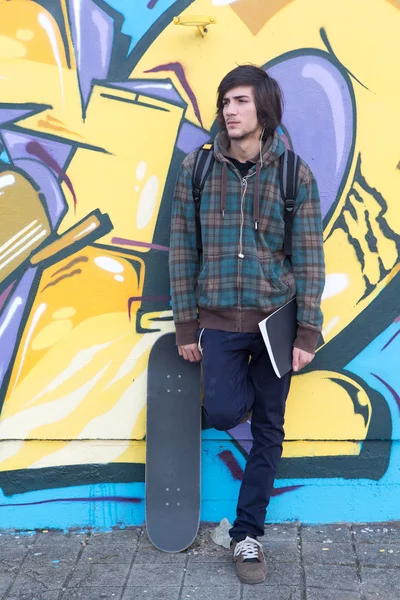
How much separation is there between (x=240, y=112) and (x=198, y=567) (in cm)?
198

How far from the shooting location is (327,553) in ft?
11.3

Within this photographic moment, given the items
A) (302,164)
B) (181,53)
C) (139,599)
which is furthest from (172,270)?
(139,599)

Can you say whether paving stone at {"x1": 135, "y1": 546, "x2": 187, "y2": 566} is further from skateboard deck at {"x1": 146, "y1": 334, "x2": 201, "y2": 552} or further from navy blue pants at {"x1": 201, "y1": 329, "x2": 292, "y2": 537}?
Answer: navy blue pants at {"x1": 201, "y1": 329, "x2": 292, "y2": 537}

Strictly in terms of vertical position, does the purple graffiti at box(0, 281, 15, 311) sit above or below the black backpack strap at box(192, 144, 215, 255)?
below

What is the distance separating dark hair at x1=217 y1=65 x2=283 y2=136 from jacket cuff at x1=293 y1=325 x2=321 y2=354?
88 centimetres

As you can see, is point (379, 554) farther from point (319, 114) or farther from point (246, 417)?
point (319, 114)

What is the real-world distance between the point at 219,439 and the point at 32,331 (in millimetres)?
1040

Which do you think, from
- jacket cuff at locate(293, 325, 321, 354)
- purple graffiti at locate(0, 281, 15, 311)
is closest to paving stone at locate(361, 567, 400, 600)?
jacket cuff at locate(293, 325, 321, 354)

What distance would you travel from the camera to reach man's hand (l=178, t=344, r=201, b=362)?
137 inches

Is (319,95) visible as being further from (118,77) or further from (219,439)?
(219,439)

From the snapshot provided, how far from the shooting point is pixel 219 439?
3701mm

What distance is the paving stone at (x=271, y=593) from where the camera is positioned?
3.12 meters

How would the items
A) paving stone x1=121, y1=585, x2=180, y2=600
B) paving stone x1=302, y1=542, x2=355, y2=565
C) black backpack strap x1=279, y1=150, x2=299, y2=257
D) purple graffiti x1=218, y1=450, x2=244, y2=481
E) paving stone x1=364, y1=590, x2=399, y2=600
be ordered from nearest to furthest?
→ paving stone x1=364, y1=590, x2=399, y2=600 → paving stone x1=121, y1=585, x2=180, y2=600 → black backpack strap x1=279, y1=150, x2=299, y2=257 → paving stone x1=302, y1=542, x2=355, y2=565 → purple graffiti x1=218, y1=450, x2=244, y2=481

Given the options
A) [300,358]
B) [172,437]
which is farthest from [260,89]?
[172,437]
